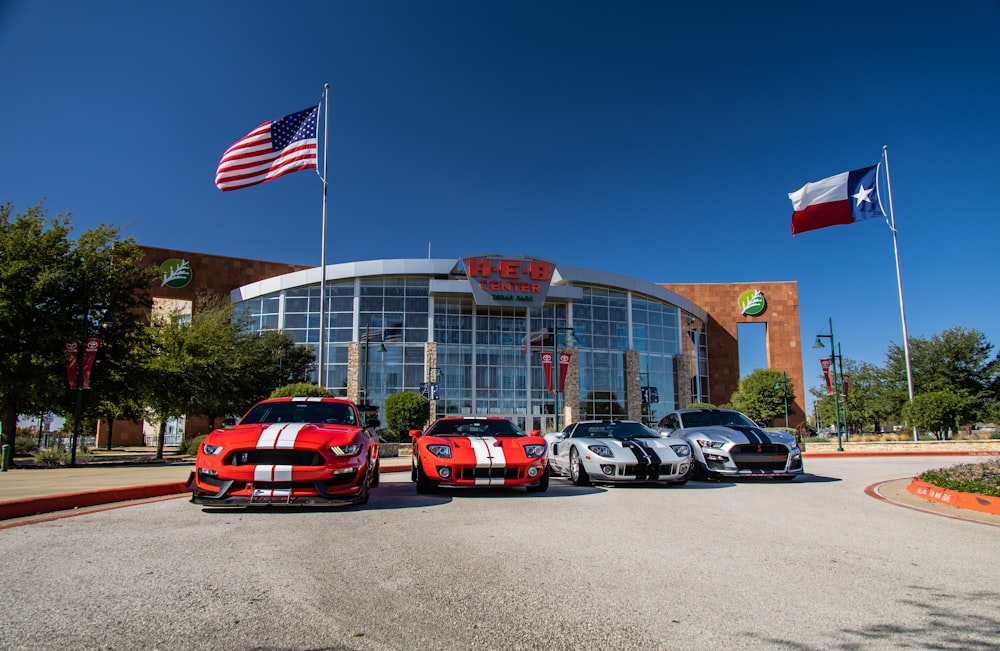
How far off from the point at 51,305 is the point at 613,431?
1717 cm

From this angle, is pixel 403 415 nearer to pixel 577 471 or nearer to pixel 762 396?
pixel 577 471

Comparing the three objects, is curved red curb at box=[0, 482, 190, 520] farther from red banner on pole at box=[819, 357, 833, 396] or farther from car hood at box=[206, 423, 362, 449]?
red banner on pole at box=[819, 357, 833, 396]

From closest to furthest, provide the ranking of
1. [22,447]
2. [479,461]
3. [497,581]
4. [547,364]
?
[497,581] < [479,461] < [22,447] < [547,364]

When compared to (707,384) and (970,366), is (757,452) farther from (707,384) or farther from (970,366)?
(707,384)

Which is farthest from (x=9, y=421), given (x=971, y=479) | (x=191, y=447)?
(x=971, y=479)

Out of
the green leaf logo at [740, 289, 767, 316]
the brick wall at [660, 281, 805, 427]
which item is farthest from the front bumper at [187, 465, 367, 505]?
the green leaf logo at [740, 289, 767, 316]

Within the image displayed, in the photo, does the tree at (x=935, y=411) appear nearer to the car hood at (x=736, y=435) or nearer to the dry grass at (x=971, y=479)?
the dry grass at (x=971, y=479)

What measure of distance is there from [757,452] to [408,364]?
3239cm

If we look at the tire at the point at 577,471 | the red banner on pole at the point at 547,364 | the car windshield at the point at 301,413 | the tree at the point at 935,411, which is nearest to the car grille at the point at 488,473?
the car windshield at the point at 301,413

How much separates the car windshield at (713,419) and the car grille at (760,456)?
1321 millimetres

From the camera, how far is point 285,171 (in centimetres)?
2359

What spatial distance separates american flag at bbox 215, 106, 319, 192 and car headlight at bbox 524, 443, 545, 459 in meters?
17.2

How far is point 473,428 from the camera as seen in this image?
1091 centimetres

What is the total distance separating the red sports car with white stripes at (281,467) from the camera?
729 cm
